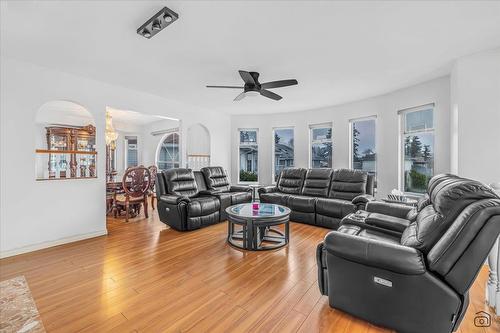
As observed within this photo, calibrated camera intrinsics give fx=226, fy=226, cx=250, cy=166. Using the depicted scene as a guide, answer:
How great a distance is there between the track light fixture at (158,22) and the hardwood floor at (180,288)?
259cm

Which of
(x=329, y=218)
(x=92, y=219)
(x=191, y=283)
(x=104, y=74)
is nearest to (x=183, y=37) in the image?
(x=104, y=74)

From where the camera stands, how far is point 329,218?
4172 millimetres

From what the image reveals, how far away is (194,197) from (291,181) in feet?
7.40

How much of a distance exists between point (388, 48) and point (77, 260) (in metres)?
4.72

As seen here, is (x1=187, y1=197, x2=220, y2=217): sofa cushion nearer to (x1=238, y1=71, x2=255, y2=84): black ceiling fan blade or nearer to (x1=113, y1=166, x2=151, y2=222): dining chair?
(x1=113, y1=166, x2=151, y2=222): dining chair

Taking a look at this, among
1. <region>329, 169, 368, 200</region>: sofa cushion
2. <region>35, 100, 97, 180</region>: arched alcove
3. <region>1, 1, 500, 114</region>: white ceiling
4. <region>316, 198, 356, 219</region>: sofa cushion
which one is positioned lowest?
<region>316, 198, 356, 219</region>: sofa cushion

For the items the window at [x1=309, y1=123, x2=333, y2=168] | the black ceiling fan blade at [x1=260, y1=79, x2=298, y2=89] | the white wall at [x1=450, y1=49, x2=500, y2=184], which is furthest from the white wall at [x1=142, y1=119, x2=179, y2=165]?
the white wall at [x1=450, y1=49, x2=500, y2=184]

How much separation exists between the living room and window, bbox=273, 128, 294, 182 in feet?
4.01

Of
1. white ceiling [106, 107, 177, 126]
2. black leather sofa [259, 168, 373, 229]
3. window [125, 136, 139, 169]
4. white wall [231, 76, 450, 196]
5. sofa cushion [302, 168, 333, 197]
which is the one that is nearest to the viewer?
white wall [231, 76, 450, 196]

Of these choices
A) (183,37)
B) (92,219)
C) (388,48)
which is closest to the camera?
(183,37)

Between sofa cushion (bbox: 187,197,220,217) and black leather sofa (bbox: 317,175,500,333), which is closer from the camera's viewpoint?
black leather sofa (bbox: 317,175,500,333)

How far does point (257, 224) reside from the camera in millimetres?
3035

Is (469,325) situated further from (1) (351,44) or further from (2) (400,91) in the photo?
(2) (400,91)

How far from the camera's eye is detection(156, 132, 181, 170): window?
8219mm
